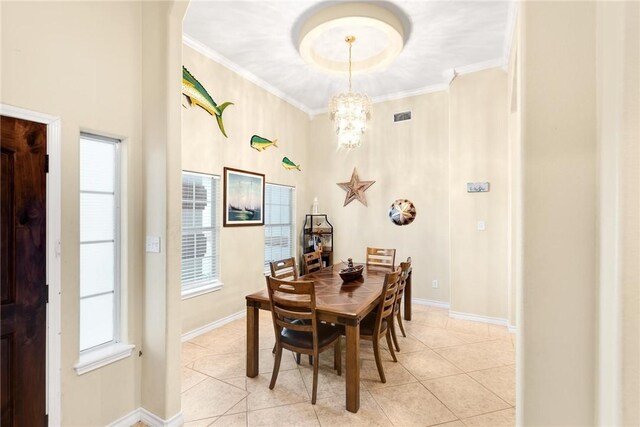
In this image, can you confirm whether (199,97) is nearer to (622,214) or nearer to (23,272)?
(23,272)

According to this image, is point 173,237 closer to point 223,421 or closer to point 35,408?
point 35,408

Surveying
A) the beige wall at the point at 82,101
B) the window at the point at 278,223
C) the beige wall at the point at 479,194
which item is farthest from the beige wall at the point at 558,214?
the window at the point at 278,223

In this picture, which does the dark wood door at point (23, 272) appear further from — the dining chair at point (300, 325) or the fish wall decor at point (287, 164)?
the fish wall decor at point (287, 164)

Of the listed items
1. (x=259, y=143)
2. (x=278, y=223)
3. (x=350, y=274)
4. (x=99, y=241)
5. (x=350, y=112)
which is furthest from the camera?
(x=278, y=223)

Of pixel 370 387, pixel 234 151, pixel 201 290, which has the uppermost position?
pixel 234 151

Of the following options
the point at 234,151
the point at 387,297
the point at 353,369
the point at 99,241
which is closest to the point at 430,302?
the point at 387,297

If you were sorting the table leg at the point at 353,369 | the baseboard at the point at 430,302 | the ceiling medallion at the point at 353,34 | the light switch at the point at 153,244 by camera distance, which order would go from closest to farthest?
the light switch at the point at 153,244 → the table leg at the point at 353,369 → the ceiling medallion at the point at 353,34 → the baseboard at the point at 430,302

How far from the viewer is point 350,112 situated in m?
3.40

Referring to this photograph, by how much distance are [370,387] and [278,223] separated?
323 centimetres

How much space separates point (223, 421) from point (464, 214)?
3787 millimetres

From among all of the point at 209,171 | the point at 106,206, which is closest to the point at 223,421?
the point at 106,206

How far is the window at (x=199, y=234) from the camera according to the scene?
354cm

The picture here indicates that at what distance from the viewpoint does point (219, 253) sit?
3889 mm

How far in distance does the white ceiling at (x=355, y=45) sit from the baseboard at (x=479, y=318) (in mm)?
3464
